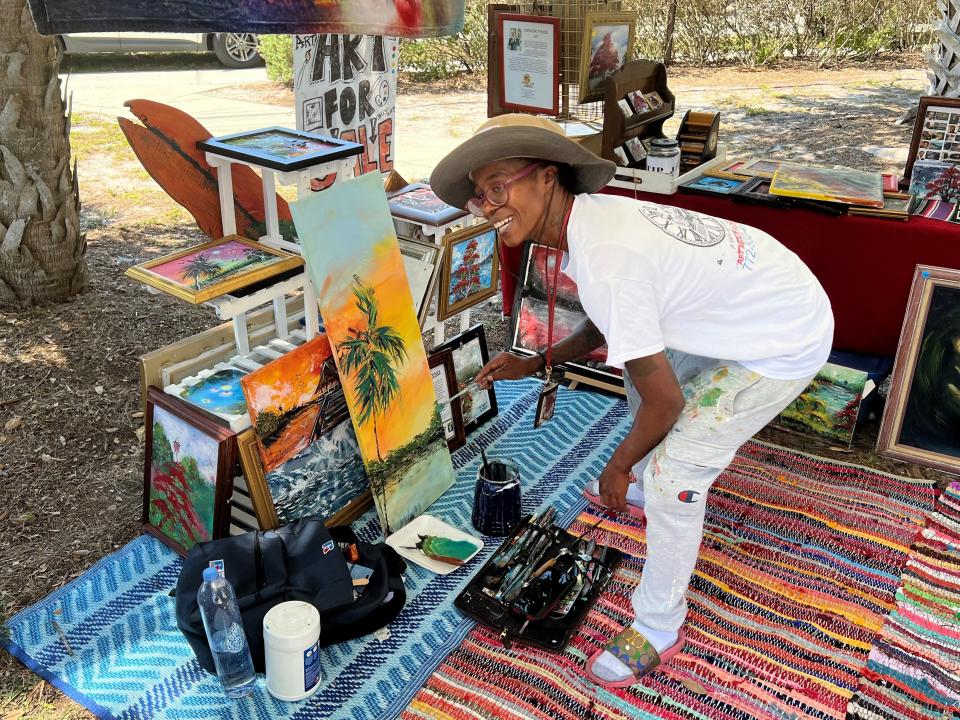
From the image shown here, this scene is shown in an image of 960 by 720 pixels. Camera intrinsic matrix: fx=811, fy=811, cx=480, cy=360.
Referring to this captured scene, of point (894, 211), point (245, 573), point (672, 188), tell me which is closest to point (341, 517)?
point (245, 573)

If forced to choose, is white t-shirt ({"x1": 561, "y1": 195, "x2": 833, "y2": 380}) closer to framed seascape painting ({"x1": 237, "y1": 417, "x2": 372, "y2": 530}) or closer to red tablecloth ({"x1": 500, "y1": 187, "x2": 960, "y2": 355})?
framed seascape painting ({"x1": 237, "y1": 417, "x2": 372, "y2": 530})

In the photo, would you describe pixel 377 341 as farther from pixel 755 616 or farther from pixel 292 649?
pixel 755 616

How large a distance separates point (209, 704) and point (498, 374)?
1289mm

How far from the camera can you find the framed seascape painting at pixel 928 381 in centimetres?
319

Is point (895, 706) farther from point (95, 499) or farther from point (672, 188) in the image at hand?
point (95, 499)

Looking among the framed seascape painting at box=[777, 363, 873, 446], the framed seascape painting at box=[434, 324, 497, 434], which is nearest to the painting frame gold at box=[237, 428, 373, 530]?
the framed seascape painting at box=[434, 324, 497, 434]

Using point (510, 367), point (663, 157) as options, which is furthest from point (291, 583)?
point (663, 157)

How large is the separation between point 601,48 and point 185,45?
10.6 metres

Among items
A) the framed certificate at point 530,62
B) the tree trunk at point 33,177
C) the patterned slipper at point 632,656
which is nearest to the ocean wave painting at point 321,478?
the patterned slipper at point 632,656

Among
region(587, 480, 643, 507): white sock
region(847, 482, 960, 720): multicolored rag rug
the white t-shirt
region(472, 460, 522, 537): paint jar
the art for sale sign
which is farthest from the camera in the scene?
the art for sale sign

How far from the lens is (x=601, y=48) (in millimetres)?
3957

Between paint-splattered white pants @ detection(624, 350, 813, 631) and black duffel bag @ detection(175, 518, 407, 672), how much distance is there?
2.80ft

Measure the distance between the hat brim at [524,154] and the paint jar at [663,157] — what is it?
1.76 meters

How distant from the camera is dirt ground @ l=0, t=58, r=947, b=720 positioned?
2.78 metres
